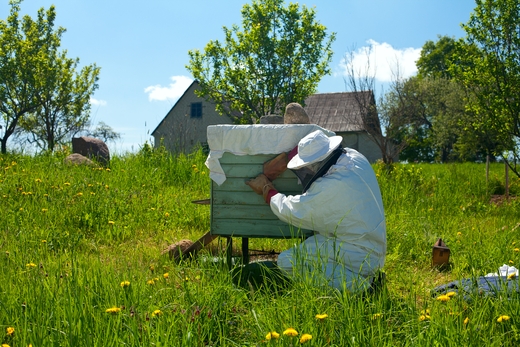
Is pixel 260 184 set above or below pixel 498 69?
below

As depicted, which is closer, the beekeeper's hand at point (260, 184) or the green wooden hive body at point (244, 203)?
the beekeeper's hand at point (260, 184)

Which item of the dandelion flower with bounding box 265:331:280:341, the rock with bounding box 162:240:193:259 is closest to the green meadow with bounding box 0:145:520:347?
the dandelion flower with bounding box 265:331:280:341

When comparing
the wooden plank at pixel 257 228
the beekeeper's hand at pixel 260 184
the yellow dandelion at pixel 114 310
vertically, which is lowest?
the yellow dandelion at pixel 114 310

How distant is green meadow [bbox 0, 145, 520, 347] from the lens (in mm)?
2668

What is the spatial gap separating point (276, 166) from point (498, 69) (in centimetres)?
760

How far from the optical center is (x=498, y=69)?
392 inches

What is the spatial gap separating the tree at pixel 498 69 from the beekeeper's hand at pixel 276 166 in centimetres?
736

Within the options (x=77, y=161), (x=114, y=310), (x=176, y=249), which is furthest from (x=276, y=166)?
(x=77, y=161)

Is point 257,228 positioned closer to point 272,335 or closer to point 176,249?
point 176,249

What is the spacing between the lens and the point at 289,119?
4.69 meters

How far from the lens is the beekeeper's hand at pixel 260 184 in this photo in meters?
4.27

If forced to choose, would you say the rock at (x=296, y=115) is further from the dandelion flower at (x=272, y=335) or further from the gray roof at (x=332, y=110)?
the gray roof at (x=332, y=110)

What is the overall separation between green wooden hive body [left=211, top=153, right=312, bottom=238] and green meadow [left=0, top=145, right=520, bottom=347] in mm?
314

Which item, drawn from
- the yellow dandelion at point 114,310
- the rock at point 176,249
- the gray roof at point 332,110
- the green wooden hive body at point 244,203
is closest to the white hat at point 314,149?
the green wooden hive body at point 244,203
